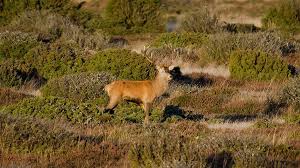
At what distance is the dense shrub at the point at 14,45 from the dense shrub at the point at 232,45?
6670mm

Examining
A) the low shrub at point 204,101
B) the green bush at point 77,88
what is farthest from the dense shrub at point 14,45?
the low shrub at point 204,101

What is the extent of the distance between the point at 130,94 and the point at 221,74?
1183cm

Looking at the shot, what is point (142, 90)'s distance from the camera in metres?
13.4

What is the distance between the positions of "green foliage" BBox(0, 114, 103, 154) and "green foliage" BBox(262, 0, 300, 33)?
32167mm

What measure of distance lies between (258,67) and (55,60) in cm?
658

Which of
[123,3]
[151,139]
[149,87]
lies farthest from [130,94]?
[123,3]

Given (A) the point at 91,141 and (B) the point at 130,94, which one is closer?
(A) the point at 91,141

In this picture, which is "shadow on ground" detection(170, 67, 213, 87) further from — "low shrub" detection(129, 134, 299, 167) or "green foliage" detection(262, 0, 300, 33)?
"green foliage" detection(262, 0, 300, 33)

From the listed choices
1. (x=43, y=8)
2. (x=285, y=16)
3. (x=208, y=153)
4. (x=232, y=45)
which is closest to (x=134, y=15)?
(x=43, y=8)

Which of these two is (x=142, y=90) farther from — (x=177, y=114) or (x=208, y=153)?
(x=208, y=153)

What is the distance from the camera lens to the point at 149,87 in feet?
43.6

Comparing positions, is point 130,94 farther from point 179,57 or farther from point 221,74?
point 179,57

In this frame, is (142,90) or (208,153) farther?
(142,90)

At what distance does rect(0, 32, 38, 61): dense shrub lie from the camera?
84.3ft
